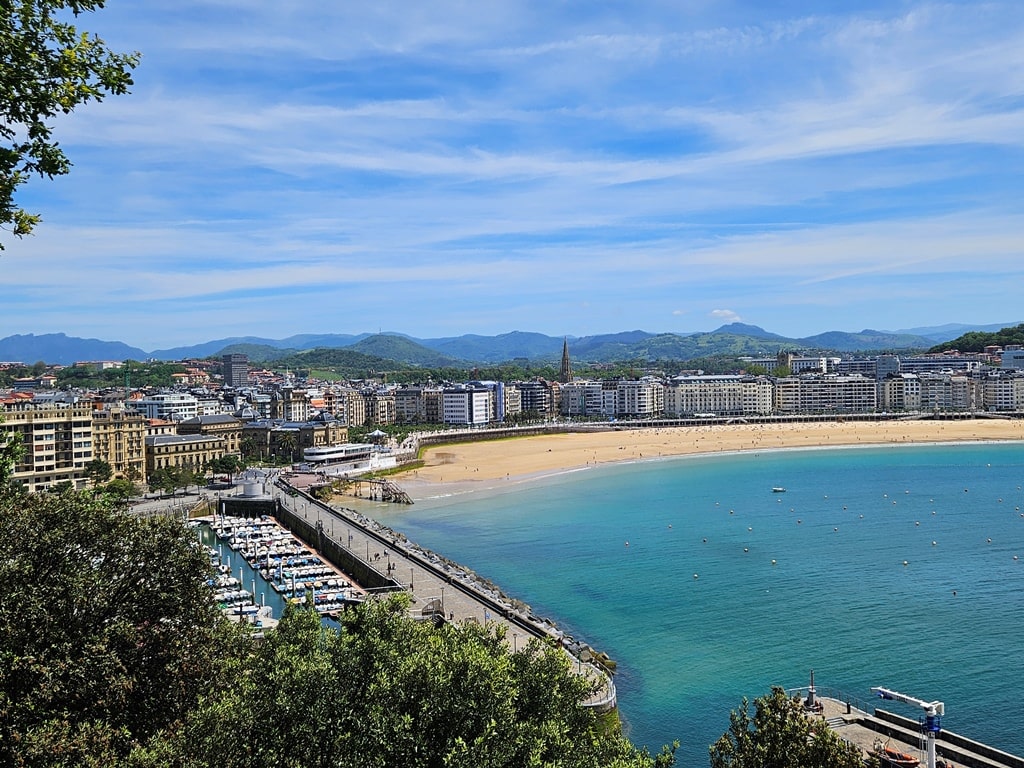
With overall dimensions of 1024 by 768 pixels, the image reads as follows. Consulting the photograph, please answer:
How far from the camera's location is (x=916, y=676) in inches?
983

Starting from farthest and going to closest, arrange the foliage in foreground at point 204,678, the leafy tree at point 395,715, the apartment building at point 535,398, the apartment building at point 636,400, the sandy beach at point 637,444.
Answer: the apartment building at point 535,398, the apartment building at point 636,400, the sandy beach at point 637,444, the foliage in foreground at point 204,678, the leafy tree at point 395,715

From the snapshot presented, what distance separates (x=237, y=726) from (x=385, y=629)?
11.4 ft

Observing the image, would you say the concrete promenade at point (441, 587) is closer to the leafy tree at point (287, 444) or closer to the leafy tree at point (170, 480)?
the leafy tree at point (170, 480)

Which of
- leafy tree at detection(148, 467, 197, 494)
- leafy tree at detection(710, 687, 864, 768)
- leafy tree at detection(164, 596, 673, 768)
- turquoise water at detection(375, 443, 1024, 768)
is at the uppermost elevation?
leafy tree at detection(164, 596, 673, 768)

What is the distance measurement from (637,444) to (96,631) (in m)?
91.5

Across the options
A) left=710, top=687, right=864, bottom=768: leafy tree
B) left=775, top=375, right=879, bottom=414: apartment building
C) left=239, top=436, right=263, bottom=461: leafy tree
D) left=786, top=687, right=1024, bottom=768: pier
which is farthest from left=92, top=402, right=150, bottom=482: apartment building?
left=775, top=375, right=879, bottom=414: apartment building

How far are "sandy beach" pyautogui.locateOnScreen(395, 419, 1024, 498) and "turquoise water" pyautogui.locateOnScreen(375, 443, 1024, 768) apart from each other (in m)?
8.70

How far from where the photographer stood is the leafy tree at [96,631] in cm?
1080

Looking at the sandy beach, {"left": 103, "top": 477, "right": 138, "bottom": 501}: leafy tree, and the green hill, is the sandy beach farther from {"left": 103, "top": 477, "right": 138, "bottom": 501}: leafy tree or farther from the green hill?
the green hill

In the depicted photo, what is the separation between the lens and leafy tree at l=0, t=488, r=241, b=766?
10805 millimetres

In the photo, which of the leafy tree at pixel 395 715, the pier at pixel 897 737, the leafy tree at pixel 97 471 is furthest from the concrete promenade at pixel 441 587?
the leafy tree at pixel 97 471

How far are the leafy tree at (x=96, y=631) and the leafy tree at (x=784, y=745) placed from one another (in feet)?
Answer: 25.9

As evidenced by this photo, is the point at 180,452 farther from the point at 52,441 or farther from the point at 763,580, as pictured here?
the point at 763,580

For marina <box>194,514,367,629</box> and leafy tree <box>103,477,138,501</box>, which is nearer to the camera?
marina <box>194,514,367,629</box>
